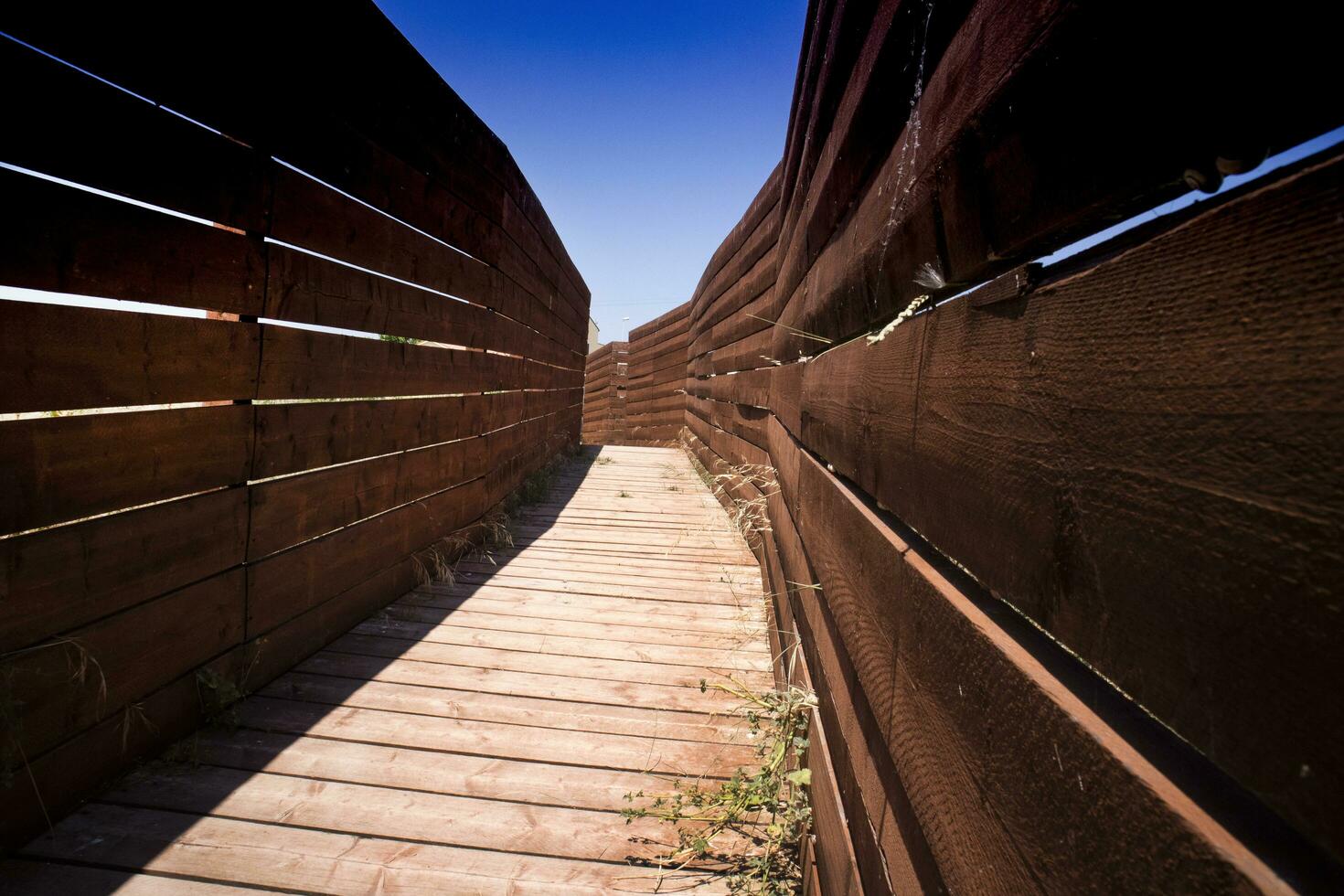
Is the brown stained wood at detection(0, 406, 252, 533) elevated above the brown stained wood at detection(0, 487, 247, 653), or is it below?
above

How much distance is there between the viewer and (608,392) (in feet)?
55.0

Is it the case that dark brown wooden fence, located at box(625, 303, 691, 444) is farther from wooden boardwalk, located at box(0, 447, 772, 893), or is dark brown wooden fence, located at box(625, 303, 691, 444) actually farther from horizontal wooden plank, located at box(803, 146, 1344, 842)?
horizontal wooden plank, located at box(803, 146, 1344, 842)

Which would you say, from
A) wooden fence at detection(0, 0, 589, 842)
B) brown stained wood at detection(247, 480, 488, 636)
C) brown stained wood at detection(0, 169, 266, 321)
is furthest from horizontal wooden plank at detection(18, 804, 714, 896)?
brown stained wood at detection(0, 169, 266, 321)

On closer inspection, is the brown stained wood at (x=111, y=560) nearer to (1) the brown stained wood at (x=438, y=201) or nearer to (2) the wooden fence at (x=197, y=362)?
(2) the wooden fence at (x=197, y=362)

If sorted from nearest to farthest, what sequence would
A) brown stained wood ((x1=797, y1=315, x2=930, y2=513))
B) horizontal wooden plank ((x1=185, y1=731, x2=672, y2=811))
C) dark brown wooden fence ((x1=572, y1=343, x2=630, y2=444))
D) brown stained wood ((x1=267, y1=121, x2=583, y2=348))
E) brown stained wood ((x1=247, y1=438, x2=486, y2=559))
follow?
brown stained wood ((x1=797, y1=315, x2=930, y2=513)) < horizontal wooden plank ((x1=185, y1=731, x2=672, y2=811)) < brown stained wood ((x1=247, y1=438, x2=486, y2=559)) < brown stained wood ((x1=267, y1=121, x2=583, y2=348)) < dark brown wooden fence ((x1=572, y1=343, x2=630, y2=444))

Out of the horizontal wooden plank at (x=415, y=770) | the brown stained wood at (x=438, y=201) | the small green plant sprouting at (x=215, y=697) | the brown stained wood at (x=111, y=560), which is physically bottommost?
the horizontal wooden plank at (x=415, y=770)

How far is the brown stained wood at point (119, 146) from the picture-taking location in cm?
150

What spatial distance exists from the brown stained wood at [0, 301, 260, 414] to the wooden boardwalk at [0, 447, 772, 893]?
1.04m

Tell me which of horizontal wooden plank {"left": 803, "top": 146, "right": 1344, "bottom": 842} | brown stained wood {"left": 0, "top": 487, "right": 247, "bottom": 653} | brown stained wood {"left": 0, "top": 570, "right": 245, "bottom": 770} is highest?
horizontal wooden plank {"left": 803, "top": 146, "right": 1344, "bottom": 842}

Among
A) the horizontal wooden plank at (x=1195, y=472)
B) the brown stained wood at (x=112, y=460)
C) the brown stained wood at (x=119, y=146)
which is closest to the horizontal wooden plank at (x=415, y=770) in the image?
the brown stained wood at (x=112, y=460)

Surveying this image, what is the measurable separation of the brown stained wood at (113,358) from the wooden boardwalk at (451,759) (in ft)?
3.42

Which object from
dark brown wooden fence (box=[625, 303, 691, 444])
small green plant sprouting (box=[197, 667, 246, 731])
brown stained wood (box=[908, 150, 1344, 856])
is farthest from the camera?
dark brown wooden fence (box=[625, 303, 691, 444])

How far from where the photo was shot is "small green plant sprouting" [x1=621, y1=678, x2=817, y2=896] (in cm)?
172

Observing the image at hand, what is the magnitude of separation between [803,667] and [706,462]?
5.62 meters
